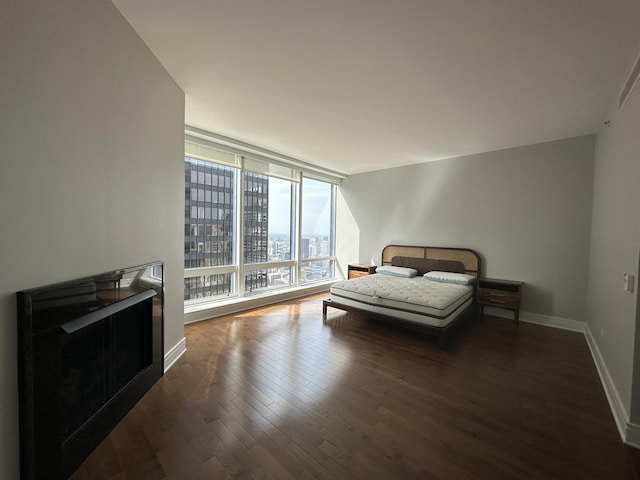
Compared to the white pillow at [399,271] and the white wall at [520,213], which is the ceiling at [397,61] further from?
the white pillow at [399,271]

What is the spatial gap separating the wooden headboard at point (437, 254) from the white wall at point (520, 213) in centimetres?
15

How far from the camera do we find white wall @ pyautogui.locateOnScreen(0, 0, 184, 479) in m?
1.06

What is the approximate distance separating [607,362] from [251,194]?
4784mm

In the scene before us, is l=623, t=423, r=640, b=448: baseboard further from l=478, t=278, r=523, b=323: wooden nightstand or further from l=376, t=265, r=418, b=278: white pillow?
l=376, t=265, r=418, b=278: white pillow

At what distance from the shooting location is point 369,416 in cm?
182

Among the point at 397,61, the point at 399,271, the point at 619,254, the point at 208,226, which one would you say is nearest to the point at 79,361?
the point at 208,226

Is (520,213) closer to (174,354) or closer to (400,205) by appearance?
(400,205)

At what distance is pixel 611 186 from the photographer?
8.13ft

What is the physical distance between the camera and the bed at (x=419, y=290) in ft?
10.2

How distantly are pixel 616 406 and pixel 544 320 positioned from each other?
2168mm

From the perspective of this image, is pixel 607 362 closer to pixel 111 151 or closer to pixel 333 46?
pixel 333 46

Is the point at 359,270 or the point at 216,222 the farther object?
the point at 359,270

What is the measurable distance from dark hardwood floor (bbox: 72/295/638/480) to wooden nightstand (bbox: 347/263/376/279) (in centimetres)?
245

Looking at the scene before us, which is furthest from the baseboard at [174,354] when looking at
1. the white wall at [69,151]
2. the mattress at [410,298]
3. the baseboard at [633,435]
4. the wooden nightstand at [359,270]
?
the wooden nightstand at [359,270]
